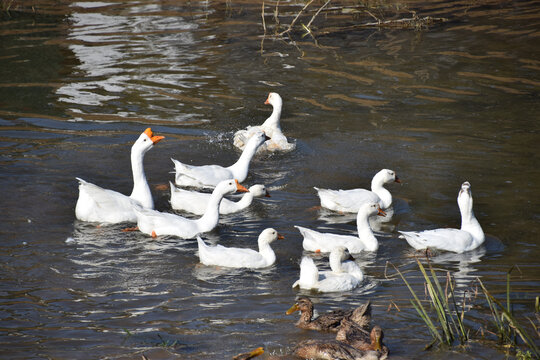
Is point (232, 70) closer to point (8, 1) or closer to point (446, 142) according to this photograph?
point (446, 142)

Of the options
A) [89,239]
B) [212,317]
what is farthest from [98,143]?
[212,317]

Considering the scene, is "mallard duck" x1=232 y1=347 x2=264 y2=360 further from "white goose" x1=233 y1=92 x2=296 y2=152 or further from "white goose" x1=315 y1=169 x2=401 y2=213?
"white goose" x1=233 y1=92 x2=296 y2=152

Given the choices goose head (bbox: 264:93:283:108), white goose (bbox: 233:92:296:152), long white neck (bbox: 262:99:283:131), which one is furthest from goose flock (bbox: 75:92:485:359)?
goose head (bbox: 264:93:283:108)

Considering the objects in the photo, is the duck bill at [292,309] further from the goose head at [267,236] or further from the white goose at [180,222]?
the white goose at [180,222]

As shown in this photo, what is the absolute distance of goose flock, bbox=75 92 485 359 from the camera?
695 cm

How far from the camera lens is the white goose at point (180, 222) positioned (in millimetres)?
9711

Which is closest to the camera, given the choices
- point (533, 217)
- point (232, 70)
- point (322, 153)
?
point (533, 217)

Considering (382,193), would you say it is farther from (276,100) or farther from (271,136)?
(276,100)

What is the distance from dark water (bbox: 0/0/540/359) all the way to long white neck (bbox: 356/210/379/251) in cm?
23

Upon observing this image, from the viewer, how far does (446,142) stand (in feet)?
43.7

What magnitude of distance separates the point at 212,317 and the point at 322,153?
243 inches

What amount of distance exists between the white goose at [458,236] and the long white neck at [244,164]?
324 centimetres

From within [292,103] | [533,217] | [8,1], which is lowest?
[533,217]

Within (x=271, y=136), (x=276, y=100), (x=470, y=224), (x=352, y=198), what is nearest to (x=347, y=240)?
(x=352, y=198)
